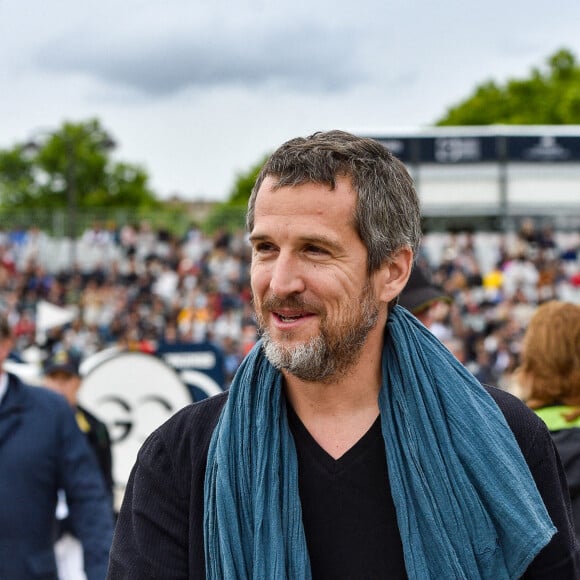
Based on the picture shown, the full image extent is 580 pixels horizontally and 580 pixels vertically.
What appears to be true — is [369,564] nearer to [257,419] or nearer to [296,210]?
[257,419]

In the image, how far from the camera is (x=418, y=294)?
394cm

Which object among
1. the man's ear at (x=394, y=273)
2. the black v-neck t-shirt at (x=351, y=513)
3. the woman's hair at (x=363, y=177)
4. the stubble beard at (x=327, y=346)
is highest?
the woman's hair at (x=363, y=177)

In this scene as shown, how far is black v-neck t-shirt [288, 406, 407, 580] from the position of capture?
1887 millimetres

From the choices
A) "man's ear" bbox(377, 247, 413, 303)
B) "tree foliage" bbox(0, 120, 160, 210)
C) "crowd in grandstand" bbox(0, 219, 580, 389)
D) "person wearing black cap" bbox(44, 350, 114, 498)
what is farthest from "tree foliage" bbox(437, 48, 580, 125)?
"man's ear" bbox(377, 247, 413, 303)

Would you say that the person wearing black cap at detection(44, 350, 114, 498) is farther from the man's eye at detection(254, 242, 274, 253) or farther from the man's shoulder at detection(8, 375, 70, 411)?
the man's eye at detection(254, 242, 274, 253)

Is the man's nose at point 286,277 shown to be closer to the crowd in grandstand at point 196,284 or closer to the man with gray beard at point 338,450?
the man with gray beard at point 338,450

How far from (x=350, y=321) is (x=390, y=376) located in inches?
6.5

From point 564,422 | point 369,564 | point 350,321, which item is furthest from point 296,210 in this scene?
point 564,422

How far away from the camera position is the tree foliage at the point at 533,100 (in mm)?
43722

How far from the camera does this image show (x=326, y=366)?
1.96 m

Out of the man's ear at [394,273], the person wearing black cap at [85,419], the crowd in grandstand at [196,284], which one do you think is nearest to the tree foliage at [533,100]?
the crowd in grandstand at [196,284]

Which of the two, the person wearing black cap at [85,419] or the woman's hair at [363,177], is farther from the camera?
the person wearing black cap at [85,419]

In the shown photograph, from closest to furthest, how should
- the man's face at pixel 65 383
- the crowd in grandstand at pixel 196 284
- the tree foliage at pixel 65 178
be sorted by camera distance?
the man's face at pixel 65 383, the crowd in grandstand at pixel 196 284, the tree foliage at pixel 65 178

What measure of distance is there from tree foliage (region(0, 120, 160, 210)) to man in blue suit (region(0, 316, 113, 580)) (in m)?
65.7
